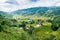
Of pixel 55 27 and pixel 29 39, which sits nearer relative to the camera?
pixel 29 39

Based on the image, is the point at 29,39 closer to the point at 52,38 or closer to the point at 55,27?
the point at 52,38

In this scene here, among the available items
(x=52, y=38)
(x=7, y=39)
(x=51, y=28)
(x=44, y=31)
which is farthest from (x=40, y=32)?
(x=7, y=39)

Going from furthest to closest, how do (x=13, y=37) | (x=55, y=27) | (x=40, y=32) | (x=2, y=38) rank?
(x=55, y=27)
(x=40, y=32)
(x=13, y=37)
(x=2, y=38)

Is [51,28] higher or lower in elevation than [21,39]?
lower

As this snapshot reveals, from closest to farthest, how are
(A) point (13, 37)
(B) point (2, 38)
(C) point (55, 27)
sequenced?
(B) point (2, 38), (A) point (13, 37), (C) point (55, 27)

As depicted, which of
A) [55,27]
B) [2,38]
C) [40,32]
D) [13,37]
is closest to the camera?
[2,38]

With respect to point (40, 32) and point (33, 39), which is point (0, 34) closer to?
point (33, 39)

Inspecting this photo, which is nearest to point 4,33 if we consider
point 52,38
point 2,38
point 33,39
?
point 2,38

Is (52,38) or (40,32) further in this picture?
(40,32)

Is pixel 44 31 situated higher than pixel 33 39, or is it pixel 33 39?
pixel 33 39
